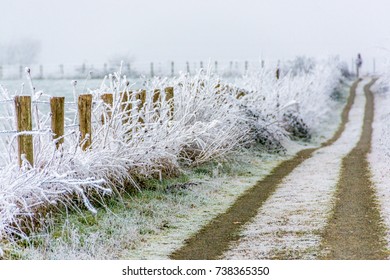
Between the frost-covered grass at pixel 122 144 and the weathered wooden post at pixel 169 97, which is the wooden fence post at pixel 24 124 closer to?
the frost-covered grass at pixel 122 144

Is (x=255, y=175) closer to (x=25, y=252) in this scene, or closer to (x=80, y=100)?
(x=80, y=100)

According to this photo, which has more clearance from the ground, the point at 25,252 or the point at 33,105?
the point at 33,105

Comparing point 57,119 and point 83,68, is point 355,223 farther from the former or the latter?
point 83,68

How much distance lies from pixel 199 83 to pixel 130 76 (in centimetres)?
4267

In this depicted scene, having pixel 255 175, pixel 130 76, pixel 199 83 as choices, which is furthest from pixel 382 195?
pixel 130 76

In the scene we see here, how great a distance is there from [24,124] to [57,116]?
0.93 meters

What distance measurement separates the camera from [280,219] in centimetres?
1006

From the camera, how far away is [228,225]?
986 cm

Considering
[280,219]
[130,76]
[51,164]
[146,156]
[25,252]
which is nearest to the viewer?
[25,252]

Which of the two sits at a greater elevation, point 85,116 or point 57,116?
point 57,116

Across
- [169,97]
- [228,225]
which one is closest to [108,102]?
[169,97]

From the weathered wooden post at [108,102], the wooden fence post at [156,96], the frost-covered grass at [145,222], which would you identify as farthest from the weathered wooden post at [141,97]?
the frost-covered grass at [145,222]
